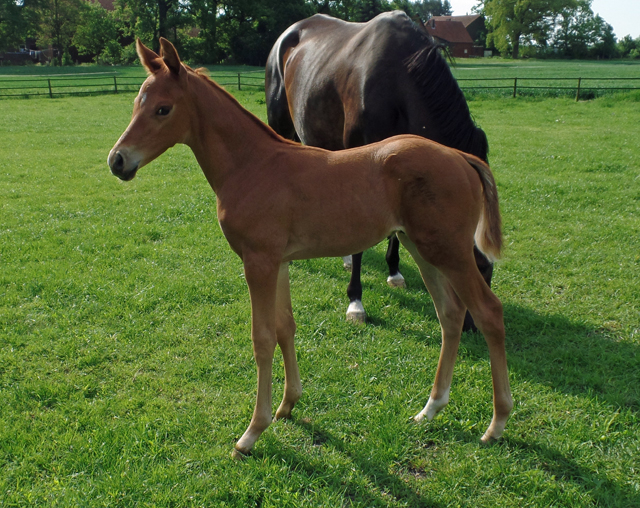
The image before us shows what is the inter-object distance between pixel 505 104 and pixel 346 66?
14.8 m

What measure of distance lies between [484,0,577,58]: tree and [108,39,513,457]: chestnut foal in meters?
71.9

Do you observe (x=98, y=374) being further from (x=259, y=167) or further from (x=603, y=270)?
(x=603, y=270)

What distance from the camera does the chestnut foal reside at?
2.32 metres

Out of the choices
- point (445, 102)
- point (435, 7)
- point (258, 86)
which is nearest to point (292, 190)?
point (445, 102)

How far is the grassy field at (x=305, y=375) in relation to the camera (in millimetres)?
2354

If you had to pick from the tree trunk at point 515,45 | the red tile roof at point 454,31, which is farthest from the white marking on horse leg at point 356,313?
the red tile roof at point 454,31

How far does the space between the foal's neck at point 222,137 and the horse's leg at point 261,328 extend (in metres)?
0.48

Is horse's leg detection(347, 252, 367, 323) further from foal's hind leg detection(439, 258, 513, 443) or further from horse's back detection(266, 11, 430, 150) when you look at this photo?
foal's hind leg detection(439, 258, 513, 443)

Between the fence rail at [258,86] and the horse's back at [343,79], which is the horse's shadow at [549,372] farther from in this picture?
the fence rail at [258,86]

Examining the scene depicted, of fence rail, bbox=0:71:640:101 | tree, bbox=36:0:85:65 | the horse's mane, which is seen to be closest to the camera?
the horse's mane

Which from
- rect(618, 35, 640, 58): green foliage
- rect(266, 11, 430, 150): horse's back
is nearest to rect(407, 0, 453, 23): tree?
rect(618, 35, 640, 58): green foliage

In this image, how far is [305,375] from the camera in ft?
10.6

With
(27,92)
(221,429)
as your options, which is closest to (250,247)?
(221,429)

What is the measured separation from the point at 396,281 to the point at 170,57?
3.07 meters
